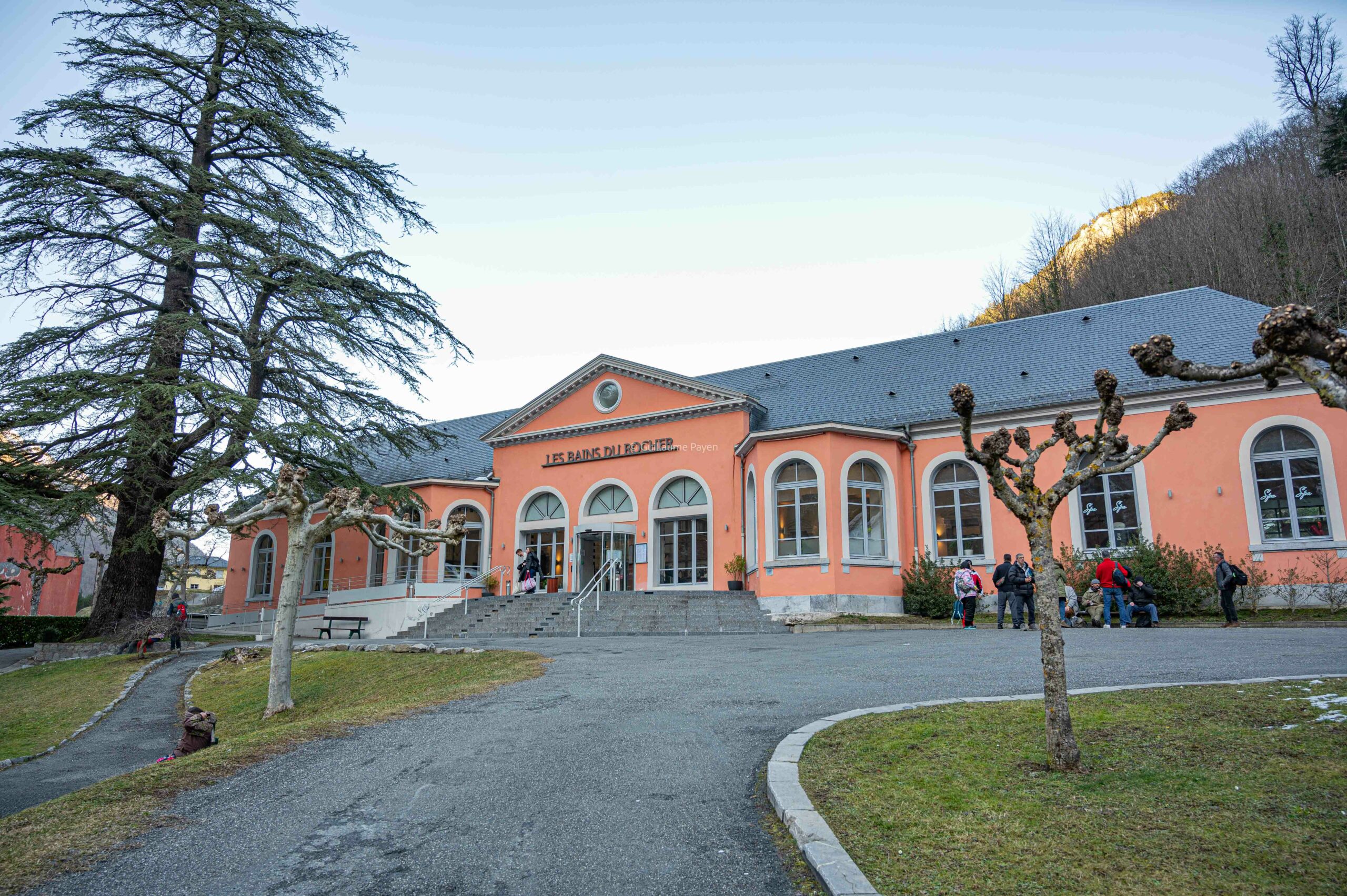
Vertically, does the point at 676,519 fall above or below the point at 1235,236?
below

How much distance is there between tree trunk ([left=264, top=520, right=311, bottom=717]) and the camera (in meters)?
12.4

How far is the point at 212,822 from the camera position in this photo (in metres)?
5.68

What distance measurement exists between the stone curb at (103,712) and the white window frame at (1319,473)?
22.1 meters

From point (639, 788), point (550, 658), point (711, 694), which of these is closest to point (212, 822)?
point (639, 788)

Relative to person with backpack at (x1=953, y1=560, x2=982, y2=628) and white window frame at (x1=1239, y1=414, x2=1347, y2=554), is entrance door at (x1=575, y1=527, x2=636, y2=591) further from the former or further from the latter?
white window frame at (x1=1239, y1=414, x2=1347, y2=554)

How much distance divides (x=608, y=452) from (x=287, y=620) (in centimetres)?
1520

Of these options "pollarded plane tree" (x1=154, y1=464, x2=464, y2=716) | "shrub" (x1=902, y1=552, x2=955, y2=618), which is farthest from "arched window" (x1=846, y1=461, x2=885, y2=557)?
"pollarded plane tree" (x1=154, y1=464, x2=464, y2=716)

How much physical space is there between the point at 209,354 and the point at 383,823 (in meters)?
17.6

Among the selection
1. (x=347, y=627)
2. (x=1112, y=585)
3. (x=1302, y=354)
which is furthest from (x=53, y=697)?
(x=1112, y=585)

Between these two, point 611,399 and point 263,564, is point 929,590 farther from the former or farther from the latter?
point 263,564

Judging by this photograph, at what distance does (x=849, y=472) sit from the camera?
2223cm

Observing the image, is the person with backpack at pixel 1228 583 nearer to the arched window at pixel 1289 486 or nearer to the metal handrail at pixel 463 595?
the arched window at pixel 1289 486

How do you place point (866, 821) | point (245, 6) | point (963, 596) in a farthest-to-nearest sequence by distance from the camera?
point (245, 6) → point (963, 596) → point (866, 821)

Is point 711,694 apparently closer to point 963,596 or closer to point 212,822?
point 212,822
